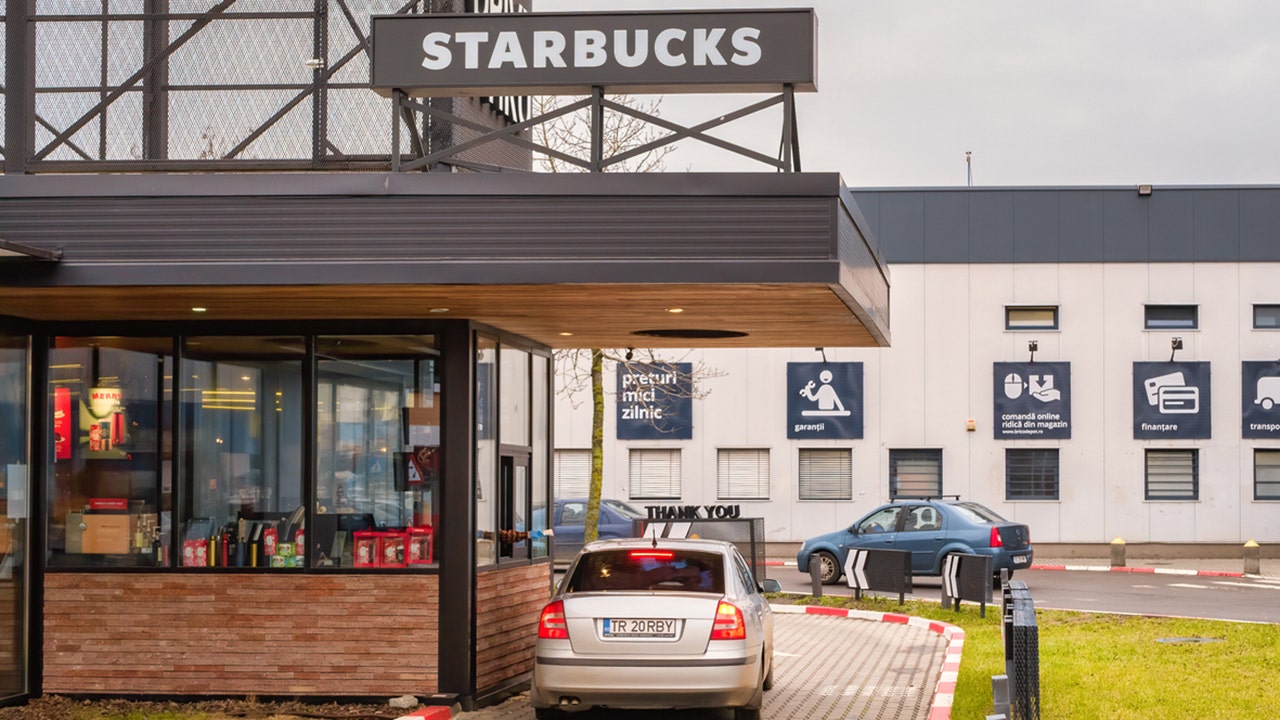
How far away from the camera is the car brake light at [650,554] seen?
38.5 ft

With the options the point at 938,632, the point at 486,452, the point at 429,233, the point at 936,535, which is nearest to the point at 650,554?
the point at 486,452

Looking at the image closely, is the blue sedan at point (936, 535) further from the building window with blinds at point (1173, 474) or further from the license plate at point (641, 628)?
the license plate at point (641, 628)

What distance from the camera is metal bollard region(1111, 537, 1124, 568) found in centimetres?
3073

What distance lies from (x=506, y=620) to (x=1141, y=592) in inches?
584

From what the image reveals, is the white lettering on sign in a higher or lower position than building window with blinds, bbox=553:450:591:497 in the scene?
higher

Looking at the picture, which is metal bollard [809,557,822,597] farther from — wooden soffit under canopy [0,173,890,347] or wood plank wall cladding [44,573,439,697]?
wooden soffit under canopy [0,173,890,347]

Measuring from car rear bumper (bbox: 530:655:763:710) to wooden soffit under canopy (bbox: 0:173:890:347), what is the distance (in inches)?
101

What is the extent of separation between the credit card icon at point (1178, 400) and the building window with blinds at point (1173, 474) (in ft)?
2.98

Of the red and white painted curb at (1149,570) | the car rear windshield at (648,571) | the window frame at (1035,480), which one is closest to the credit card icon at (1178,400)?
the window frame at (1035,480)

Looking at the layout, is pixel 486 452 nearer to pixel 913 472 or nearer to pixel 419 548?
pixel 419 548

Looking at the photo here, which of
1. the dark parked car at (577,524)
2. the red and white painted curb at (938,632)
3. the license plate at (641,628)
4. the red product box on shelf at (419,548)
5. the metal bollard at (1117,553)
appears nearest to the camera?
the license plate at (641,628)

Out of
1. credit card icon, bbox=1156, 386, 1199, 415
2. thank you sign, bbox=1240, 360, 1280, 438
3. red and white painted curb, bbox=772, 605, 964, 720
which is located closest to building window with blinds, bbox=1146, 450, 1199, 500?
credit card icon, bbox=1156, 386, 1199, 415

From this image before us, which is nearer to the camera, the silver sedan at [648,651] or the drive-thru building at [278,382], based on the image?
the silver sedan at [648,651]

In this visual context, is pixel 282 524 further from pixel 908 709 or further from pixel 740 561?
pixel 908 709
